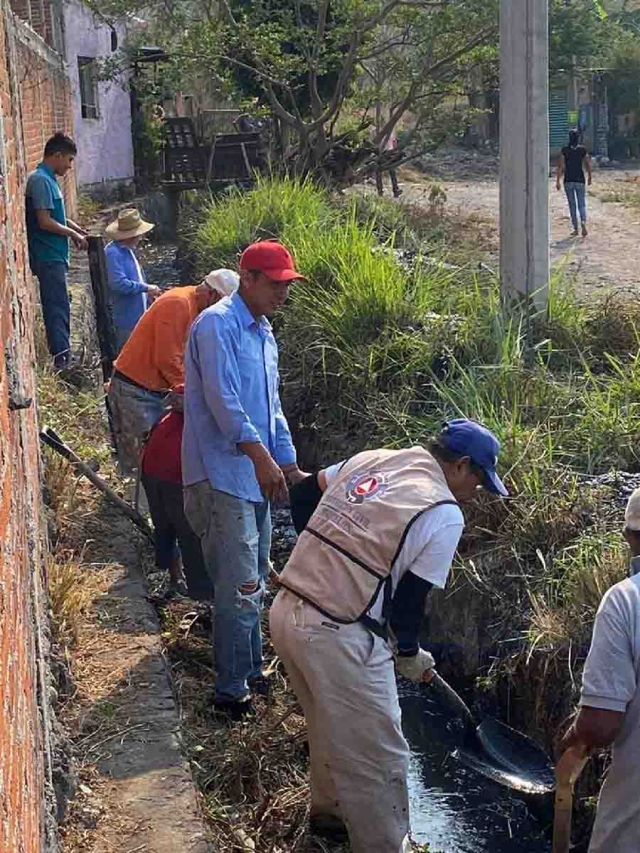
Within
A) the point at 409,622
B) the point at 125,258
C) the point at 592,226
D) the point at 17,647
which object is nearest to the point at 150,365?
A: the point at 125,258

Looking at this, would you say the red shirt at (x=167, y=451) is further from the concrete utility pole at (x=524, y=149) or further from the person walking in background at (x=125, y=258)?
the concrete utility pole at (x=524, y=149)

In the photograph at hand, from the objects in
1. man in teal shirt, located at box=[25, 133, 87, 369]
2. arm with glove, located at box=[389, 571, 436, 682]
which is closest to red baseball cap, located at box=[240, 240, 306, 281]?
arm with glove, located at box=[389, 571, 436, 682]

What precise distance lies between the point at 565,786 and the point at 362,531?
97cm

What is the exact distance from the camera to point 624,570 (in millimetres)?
4902

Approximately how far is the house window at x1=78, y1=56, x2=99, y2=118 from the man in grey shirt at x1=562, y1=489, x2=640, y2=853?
2148 cm

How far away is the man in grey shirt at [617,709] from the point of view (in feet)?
10.3

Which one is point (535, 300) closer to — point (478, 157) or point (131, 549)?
point (131, 549)

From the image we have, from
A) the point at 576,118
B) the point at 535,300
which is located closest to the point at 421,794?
the point at 535,300

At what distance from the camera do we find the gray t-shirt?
3.14m

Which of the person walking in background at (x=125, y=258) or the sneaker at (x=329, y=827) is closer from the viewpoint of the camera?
the sneaker at (x=329, y=827)

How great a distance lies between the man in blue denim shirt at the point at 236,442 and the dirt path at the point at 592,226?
15.5 feet

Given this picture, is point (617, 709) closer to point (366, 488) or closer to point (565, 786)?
point (565, 786)

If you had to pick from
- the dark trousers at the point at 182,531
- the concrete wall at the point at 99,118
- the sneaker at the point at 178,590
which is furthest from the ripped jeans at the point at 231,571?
the concrete wall at the point at 99,118

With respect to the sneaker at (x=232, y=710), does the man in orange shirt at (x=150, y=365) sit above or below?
above
